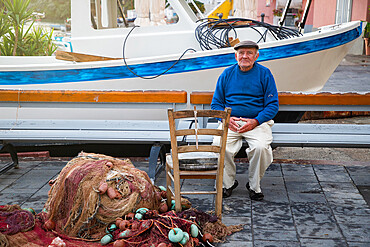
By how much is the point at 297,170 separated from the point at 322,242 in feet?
6.08

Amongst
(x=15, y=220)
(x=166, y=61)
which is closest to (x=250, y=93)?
(x=15, y=220)

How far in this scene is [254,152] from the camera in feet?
14.8

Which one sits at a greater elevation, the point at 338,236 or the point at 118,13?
the point at 118,13

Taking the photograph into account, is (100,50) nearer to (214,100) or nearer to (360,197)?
(214,100)

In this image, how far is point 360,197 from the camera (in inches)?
183

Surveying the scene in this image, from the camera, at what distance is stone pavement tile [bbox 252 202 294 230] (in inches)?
158

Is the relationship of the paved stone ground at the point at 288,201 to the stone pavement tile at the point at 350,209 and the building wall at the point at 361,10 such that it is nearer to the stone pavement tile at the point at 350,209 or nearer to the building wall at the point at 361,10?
the stone pavement tile at the point at 350,209

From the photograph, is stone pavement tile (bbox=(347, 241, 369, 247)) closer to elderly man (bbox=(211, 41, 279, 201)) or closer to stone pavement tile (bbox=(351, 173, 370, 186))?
elderly man (bbox=(211, 41, 279, 201))

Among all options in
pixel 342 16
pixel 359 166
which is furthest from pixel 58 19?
pixel 359 166

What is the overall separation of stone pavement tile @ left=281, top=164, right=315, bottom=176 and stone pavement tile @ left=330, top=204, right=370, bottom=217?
0.96 meters

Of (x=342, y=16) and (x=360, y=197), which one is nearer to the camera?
(x=360, y=197)

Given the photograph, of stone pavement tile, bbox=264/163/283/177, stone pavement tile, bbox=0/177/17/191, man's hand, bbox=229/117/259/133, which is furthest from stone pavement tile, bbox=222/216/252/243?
stone pavement tile, bbox=0/177/17/191

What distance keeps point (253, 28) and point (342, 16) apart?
15702mm

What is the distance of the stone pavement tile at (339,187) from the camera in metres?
4.83
